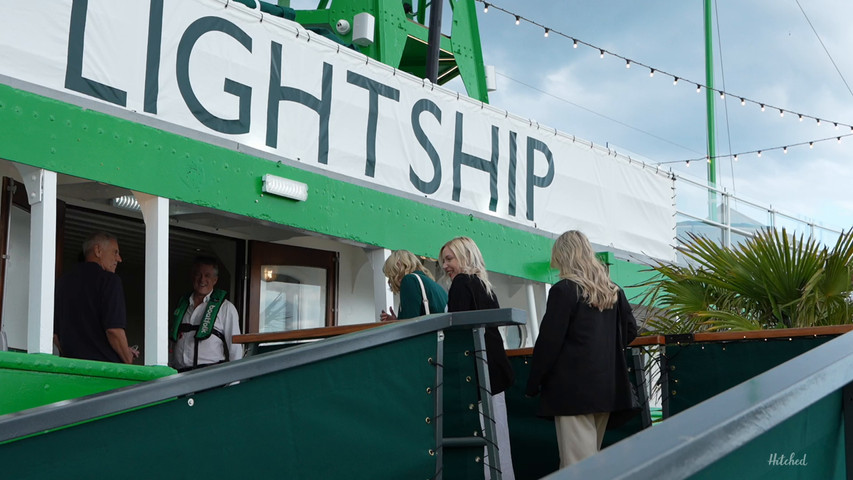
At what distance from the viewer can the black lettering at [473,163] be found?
25.9 ft

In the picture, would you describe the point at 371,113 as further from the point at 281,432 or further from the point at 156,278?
the point at 281,432

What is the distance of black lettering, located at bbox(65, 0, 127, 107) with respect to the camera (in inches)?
209

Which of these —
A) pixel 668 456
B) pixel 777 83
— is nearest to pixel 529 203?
pixel 668 456

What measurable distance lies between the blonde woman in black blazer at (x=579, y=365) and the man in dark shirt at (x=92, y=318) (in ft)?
8.09

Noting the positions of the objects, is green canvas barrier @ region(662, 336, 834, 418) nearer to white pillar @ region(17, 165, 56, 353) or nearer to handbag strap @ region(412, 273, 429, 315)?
handbag strap @ region(412, 273, 429, 315)

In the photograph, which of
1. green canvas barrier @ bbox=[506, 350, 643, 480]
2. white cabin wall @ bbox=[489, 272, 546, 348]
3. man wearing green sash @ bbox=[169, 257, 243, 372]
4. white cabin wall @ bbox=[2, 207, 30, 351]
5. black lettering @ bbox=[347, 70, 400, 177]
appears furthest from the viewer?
white cabin wall @ bbox=[489, 272, 546, 348]

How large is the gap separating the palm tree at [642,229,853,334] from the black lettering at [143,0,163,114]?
334 cm

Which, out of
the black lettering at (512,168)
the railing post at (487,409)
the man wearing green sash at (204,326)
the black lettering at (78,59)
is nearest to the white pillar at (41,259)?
the black lettering at (78,59)

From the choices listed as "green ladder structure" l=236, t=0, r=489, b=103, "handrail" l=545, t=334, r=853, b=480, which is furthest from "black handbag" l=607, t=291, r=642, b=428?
"green ladder structure" l=236, t=0, r=489, b=103

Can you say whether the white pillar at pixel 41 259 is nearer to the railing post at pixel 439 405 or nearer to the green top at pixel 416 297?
the green top at pixel 416 297

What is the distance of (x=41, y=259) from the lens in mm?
5023

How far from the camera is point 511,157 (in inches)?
332

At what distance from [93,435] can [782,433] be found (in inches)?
81.3

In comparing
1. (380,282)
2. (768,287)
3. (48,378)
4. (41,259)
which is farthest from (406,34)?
(48,378)
